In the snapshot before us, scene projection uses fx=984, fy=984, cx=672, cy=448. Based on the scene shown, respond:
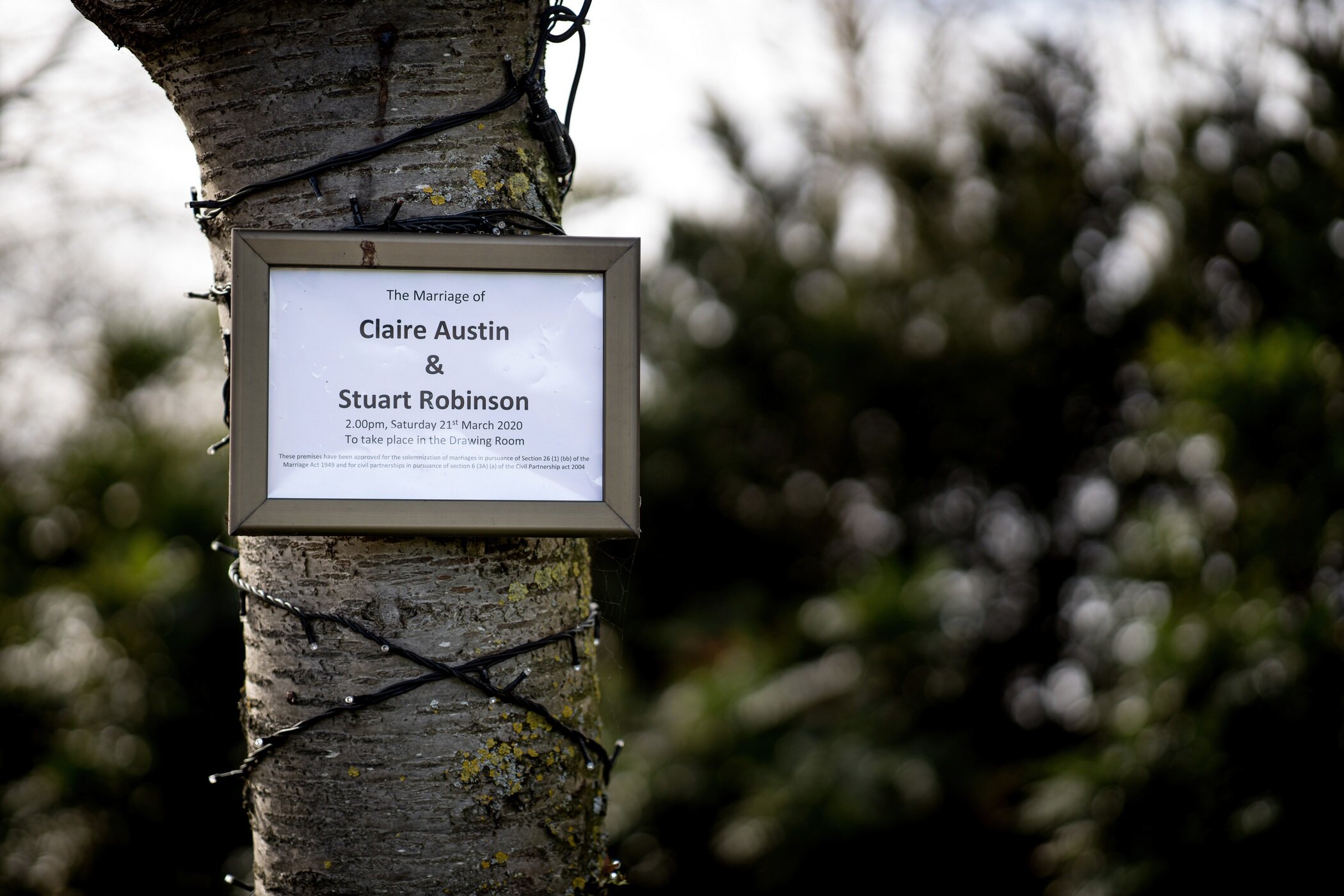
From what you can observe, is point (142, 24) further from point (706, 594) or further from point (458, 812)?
point (706, 594)

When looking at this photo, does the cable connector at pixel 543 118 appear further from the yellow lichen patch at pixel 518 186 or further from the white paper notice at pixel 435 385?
the white paper notice at pixel 435 385

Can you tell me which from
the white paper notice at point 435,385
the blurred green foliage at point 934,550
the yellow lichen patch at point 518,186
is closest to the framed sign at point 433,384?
the white paper notice at point 435,385

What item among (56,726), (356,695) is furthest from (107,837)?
(356,695)

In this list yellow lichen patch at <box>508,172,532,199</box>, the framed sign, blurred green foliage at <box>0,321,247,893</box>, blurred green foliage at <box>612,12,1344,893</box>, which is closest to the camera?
the framed sign

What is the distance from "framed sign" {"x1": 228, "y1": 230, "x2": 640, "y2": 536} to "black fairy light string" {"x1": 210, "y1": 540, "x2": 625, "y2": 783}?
0.39 ft

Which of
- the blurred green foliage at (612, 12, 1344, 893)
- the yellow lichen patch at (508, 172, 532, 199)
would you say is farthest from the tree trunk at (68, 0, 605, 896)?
the blurred green foliage at (612, 12, 1344, 893)

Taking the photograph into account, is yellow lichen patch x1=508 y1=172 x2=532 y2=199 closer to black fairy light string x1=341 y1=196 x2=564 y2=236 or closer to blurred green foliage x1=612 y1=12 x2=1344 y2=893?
black fairy light string x1=341 y1=196 x2=564 y2=236

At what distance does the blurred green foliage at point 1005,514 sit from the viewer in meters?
2.75

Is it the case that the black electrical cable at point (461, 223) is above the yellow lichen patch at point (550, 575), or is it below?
above

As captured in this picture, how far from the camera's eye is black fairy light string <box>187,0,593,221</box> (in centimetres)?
103

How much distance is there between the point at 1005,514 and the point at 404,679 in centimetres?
355

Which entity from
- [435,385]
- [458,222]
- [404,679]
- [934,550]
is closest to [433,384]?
[435,385]

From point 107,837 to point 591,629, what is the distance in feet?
9.91

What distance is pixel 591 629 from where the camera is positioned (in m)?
1.18
